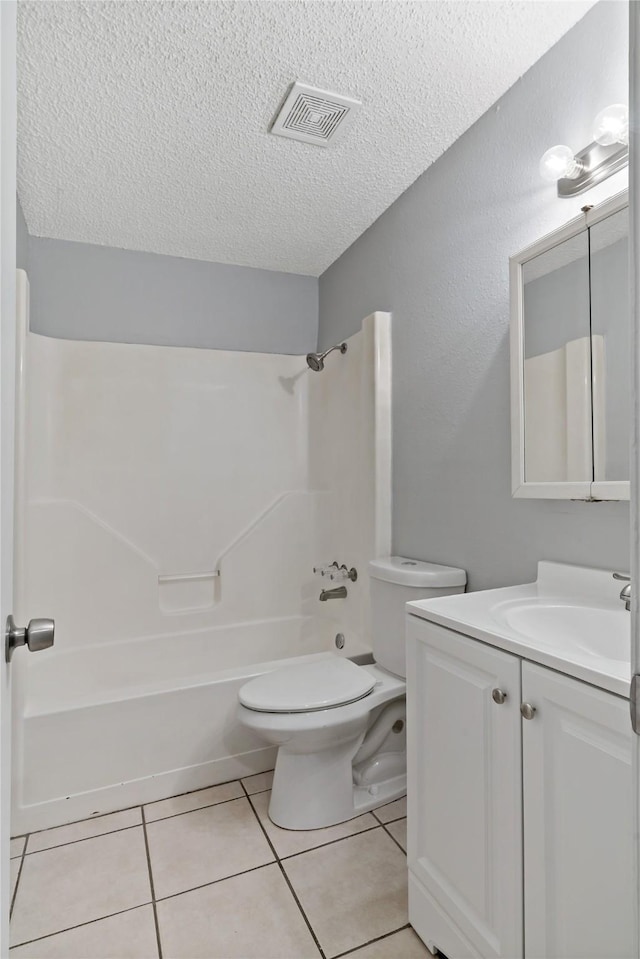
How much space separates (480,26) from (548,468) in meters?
1.20

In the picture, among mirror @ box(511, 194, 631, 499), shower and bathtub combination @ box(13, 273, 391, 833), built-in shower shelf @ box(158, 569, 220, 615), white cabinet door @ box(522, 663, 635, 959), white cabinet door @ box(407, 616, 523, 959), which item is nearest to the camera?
white cabinet door @ box(522, 663, 635, 959)

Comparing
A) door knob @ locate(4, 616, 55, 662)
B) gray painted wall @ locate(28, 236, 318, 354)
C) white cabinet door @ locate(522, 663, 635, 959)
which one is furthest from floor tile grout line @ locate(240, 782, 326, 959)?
gray painted wall @ locate(28, 236, 318, 354)

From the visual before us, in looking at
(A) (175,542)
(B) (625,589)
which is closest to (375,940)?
(B) (625,589)

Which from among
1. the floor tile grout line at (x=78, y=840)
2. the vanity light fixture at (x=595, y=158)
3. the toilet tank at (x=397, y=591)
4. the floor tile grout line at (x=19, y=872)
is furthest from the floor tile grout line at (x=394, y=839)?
the vanity light fixture at (x=595, y=158)

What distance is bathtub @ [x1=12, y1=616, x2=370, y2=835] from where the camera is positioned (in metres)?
1.83

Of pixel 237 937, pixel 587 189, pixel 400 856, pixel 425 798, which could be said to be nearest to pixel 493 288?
pixel 587 189

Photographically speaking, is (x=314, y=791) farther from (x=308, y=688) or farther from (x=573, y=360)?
(x=573, y=360)

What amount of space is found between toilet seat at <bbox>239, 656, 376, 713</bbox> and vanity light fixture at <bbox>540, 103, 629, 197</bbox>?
161 cm

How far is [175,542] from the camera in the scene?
271 cm

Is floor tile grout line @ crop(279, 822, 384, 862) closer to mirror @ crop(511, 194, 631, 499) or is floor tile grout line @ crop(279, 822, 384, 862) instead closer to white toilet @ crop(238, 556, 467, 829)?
white toilet @ crop(238, 556, 467, 829)

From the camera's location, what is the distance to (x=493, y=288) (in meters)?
1.70

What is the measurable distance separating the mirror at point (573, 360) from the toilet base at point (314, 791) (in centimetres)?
112

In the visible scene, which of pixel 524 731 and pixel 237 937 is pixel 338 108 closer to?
pixel 524 731

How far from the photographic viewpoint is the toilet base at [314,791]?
177cm
